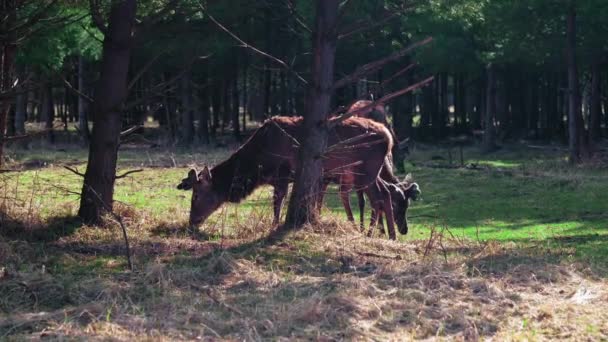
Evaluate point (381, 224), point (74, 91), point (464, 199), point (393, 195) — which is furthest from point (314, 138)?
point (464, 199)

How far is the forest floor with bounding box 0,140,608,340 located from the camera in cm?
722

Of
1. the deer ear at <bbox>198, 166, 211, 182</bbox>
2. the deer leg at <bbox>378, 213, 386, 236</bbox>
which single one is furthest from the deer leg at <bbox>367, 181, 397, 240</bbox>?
the deer ear at <bbox>198, 166, 211, 182</bbox>

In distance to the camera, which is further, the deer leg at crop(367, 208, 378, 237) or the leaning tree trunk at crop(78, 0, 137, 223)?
the deer leg at crop(367, 208, 378, 237)

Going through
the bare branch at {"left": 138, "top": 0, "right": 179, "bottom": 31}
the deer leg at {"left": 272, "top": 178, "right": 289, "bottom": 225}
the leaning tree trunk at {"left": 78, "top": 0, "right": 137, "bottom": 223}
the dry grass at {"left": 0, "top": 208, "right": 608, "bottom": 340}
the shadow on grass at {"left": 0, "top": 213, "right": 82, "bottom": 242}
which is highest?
the bare branch at {"left": 138, "top": 0, "right": 179, "bottom": 31}

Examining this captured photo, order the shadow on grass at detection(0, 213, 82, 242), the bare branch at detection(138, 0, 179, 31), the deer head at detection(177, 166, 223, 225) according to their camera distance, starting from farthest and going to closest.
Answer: the deer head at detection(177, 166, 223, 225), the bare branch at detection(138, 0, 179, 31), the shadow on grass at detection(0, 213, 82, 242)

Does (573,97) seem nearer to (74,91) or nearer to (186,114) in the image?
(186,114)

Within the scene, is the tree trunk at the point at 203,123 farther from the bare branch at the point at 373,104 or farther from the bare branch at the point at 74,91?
the bare branch at the point at 373,104

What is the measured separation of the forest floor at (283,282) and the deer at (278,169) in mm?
516

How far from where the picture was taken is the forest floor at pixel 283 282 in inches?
284

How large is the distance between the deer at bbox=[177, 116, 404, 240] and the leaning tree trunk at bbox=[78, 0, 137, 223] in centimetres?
210

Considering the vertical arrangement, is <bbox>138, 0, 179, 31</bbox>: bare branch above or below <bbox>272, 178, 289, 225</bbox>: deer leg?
above

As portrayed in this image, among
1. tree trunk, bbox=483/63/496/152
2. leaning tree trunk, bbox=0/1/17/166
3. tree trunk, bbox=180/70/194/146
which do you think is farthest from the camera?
tree trunk, bbox=180/70/194/146

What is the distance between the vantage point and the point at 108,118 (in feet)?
39.2

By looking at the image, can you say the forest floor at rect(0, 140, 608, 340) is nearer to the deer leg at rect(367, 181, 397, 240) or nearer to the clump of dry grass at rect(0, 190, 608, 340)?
the clump of dry grass at rect(0, 190, 608, 340)
